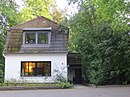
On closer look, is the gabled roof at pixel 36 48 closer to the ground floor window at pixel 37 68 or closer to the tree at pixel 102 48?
the ground floor window at pixel 37 68

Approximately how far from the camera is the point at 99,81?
24.6 metres

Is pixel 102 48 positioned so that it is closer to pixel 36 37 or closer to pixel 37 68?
pixel 37 68

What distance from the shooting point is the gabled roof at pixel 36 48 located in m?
27.6

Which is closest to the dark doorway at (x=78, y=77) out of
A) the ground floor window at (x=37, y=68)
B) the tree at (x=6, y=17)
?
the ground floor window at (x=37, y=68)

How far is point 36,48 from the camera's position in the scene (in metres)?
28.0

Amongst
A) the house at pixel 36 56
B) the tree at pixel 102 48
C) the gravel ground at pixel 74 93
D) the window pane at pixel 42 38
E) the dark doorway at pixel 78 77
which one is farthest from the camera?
the dark doorway at pixel 78 77

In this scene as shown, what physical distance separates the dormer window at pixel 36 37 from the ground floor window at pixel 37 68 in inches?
80.0

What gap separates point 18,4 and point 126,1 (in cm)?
2085

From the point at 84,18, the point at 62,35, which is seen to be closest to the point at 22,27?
the point at 62,35

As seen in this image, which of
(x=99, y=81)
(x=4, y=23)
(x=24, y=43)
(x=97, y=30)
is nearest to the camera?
(x=99, y=81)

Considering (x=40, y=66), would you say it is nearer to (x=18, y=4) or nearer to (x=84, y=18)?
(x=84, y=18)

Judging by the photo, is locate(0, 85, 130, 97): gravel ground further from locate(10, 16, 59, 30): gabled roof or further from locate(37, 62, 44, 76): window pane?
locate(10, 16, 59, 30): gabled roof

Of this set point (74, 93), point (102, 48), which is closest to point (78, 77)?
point (102, 48)

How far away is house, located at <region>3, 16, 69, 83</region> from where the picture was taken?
89.4 ft
